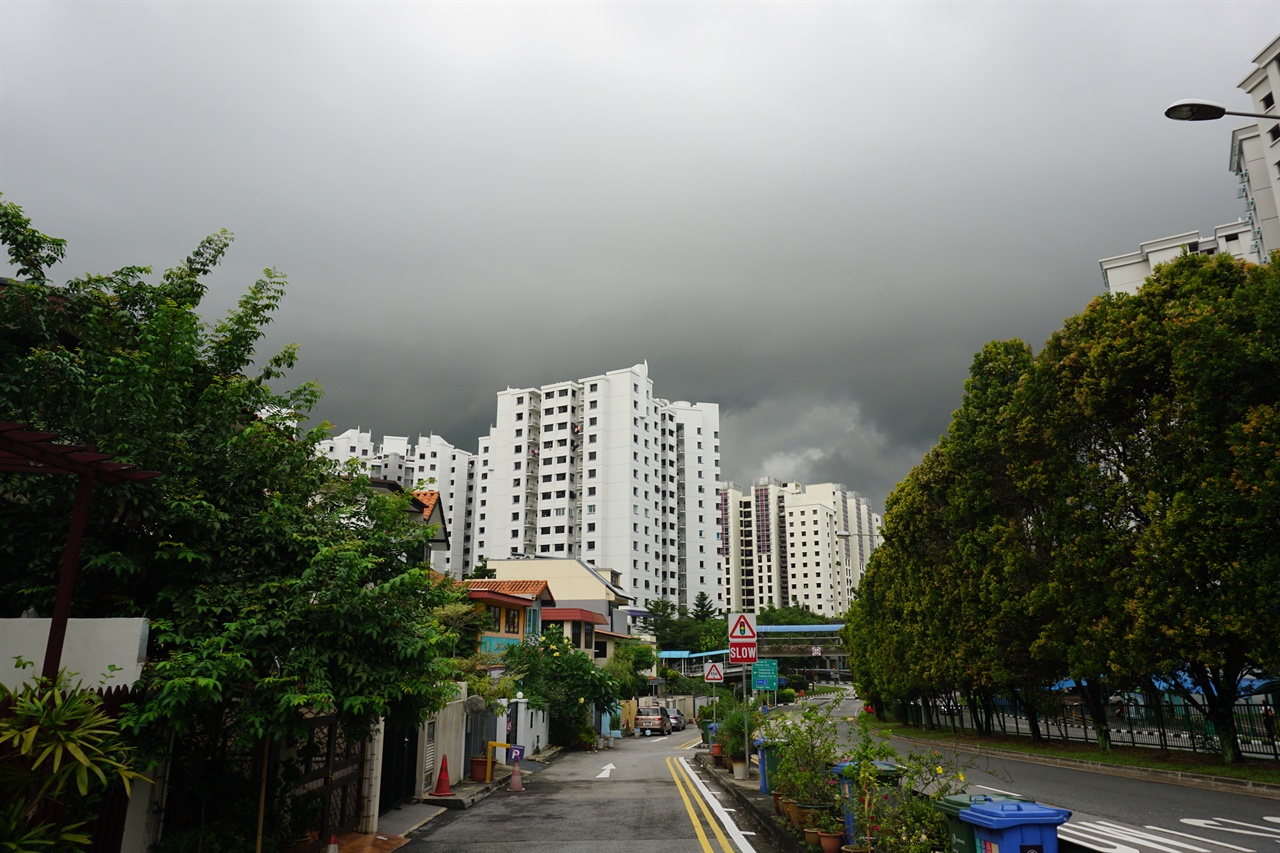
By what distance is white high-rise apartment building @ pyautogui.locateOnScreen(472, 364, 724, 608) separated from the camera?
353 ft

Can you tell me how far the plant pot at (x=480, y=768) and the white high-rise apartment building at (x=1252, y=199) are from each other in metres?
28.7

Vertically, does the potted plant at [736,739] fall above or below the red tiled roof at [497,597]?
below

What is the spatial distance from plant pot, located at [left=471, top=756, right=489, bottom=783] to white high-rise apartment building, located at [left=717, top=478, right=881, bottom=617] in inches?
6355

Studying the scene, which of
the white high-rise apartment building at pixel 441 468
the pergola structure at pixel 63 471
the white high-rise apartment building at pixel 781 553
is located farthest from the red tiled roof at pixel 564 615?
the white high-rise apartment building at pixel 781 553

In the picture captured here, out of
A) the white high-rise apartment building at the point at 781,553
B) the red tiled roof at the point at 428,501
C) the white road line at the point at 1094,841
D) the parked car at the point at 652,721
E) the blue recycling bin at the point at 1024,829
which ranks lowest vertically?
the parked car at the point at 652,721

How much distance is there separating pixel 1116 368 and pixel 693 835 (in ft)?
49.2

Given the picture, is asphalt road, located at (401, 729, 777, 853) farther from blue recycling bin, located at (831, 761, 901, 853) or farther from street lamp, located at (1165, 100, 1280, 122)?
street lamp, located at (1165, 100, 1280, 122)

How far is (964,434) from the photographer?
29.0 meters

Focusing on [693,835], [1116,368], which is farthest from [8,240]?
[1116,368]

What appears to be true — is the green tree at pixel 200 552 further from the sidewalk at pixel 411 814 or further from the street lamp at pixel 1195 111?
the street lamp at pixel 1195 111

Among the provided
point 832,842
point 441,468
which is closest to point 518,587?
point 832,842

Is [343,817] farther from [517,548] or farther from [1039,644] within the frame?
[517,548]

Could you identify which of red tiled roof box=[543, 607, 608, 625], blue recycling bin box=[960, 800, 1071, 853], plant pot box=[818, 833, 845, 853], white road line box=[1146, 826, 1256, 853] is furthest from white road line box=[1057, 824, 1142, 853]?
red tiled roof box=[543, 607, 608, 625]

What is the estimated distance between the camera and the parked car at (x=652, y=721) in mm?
52312
